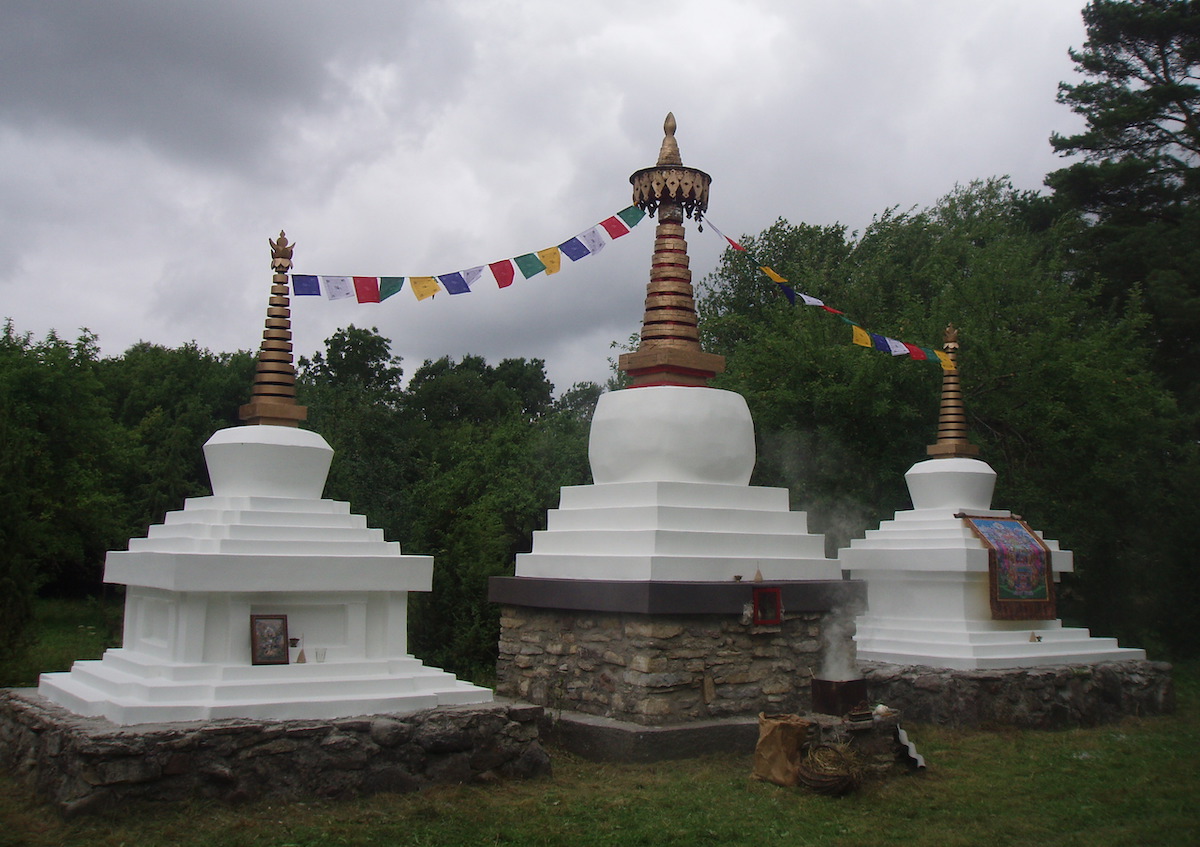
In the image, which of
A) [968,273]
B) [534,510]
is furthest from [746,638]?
[968,273]

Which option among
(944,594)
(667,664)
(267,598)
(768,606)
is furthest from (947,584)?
(267,598)

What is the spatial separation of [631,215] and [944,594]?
4920 millimetres

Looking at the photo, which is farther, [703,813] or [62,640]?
[62,640]

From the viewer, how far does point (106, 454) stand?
19109mm

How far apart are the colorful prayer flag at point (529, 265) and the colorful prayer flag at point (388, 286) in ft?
3.88

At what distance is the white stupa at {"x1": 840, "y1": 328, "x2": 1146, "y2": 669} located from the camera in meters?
9.95

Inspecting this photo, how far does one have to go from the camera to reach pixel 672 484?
8.31 meters

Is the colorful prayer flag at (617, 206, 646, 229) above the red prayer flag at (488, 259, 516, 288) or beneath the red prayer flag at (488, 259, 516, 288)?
above

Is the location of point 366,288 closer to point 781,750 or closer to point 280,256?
point 280,256

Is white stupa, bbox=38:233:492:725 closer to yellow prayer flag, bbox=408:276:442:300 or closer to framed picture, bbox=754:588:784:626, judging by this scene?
yellow prayer flag, bbox=408:276:442:300

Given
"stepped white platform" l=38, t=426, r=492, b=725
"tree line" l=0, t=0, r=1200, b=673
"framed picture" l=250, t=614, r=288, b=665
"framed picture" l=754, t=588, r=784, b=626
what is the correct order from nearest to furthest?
"stepped white platform" l=38, t=426, r=492, b=725, "framed picture" l=250, t=614, r=288, b=665, "framed picture" l=754, t=588, r=784, b=626, "tree line" l=0, t=0, r=1200, b=673

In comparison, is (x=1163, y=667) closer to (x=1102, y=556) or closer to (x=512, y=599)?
(x=1102, y=556)

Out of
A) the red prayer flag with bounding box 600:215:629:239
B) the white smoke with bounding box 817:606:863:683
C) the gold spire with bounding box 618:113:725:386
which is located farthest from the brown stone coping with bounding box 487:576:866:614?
the red prayer flag with bounding box 600:215:629:239

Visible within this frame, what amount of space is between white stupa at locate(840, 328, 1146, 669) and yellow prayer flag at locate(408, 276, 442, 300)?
560cm
